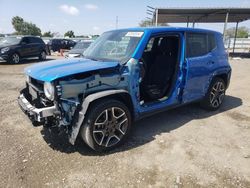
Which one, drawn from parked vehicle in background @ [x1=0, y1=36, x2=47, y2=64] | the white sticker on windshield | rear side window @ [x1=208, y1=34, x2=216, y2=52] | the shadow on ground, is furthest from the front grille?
parked vehicle in background @ [x1=0, y1=36, x2=47, y2=64]

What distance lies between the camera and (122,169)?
3.23 meters

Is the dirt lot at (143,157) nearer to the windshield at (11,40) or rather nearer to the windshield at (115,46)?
the windshield at (115,46)

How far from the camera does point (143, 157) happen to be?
3.53 m

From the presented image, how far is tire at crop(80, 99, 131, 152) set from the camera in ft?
11.1

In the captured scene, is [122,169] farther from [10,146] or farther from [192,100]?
[192,100]

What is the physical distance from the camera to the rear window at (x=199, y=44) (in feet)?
15.2

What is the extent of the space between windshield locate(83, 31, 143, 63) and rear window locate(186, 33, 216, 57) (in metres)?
1.15

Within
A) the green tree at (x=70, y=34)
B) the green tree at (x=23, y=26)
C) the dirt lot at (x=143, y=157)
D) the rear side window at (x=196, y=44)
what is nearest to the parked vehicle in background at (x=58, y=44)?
the dirt lot at (x=143, y=157)

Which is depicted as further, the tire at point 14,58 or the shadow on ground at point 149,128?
the tire at point 14,58

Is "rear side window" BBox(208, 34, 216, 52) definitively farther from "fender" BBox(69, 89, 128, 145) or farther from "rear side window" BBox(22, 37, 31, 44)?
"rear side window" BBox(22, 37, 31, 44)

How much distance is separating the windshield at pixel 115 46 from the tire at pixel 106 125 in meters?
0.77

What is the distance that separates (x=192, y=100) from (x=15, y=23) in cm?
8405

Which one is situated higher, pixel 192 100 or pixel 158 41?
pixel 158 41

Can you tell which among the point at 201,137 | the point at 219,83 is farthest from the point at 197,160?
the point at 219,83
